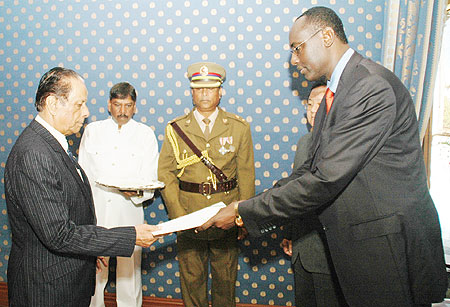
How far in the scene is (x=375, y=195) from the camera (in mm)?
1555

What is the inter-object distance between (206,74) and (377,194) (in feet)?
5.20

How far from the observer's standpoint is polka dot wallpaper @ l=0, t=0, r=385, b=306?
2.86m

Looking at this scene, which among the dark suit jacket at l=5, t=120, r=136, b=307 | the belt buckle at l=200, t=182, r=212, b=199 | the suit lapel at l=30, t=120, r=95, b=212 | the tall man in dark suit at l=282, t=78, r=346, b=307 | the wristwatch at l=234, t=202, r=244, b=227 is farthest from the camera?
the belt buckle at l=200, t=182, r=212, b=199

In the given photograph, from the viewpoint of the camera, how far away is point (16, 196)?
5.01ft

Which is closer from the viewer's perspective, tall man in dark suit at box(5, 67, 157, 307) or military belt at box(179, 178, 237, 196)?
tall man in dark suit at box(5, 67, 157, 307)

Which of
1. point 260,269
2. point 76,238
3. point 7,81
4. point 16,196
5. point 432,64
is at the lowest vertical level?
point 260,269

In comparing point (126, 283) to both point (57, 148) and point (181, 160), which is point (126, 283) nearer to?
point (181, 160)

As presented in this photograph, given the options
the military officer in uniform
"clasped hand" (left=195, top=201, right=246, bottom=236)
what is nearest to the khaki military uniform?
the military officer in uniform

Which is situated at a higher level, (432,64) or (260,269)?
(432,64)

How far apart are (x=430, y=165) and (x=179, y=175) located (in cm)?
188

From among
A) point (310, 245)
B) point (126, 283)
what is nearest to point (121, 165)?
point (126, 283)

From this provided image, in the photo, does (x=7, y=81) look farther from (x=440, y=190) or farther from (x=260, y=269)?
(x=440, y=190)

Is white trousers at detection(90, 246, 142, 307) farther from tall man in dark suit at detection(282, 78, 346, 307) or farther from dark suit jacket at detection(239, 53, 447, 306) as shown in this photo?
dark suit jacket at detection(239, 53, 447, 306)

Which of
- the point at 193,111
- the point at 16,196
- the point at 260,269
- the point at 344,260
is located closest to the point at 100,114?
the point at 193,111
